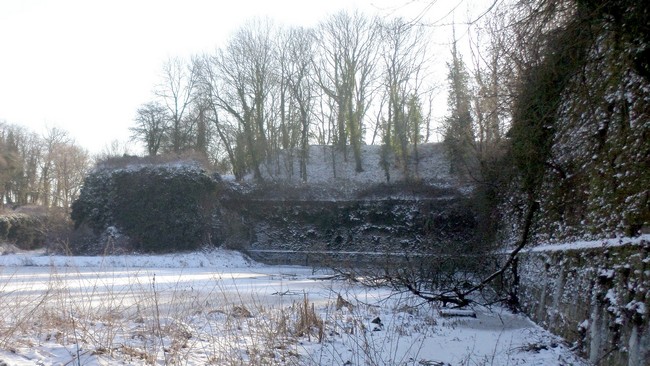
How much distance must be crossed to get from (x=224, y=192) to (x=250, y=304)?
28587 mm

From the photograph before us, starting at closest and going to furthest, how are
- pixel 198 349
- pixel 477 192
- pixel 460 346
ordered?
1. pixel 198 349
2. pixel 460 346
3. pixel 477 192

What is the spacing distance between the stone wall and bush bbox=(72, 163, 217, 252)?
91.6ft

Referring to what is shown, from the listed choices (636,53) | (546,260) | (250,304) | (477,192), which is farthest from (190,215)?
(636,53)

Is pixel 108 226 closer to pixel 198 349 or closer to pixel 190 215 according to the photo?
pixel 190 215

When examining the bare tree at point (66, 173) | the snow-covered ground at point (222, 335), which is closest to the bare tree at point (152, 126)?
the bare tree at point (66, 173)

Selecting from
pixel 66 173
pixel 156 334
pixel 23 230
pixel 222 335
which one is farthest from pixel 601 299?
pixel 66 173

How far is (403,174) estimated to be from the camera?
41.7 meters

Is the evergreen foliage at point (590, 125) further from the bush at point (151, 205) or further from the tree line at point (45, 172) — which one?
the tree line at point (45, 172)

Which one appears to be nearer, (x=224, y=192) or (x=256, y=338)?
(x=256, y=338)

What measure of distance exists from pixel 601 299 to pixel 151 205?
31854mm

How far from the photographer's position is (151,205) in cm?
3600

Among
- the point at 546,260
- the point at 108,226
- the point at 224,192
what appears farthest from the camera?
the point at 224,192

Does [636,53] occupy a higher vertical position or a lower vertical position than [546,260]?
higher

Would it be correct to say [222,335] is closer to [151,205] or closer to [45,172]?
[151,205]
